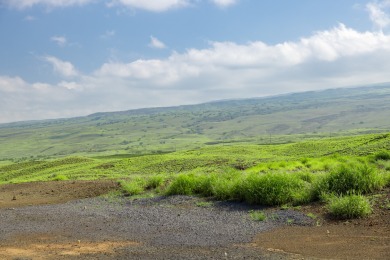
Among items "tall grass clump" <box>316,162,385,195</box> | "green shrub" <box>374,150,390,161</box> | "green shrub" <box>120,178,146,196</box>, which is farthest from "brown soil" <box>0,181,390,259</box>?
"green shrub" <box>374,150,390,161</box>

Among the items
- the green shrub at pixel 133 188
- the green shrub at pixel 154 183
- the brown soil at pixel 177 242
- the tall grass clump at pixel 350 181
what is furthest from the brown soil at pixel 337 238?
the green shrub at pixel 154 183

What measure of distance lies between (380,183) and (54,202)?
53.6 feet

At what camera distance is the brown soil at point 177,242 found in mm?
11500

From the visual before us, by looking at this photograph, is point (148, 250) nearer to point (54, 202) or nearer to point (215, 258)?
point (215, 258)

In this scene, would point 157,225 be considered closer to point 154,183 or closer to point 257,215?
point 257,215

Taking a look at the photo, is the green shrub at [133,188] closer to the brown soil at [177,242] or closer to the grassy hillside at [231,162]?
the brown soil at [177,242]

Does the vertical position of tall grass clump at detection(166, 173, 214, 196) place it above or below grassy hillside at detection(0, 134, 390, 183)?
above

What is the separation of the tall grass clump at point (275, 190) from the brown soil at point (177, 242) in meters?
0.82

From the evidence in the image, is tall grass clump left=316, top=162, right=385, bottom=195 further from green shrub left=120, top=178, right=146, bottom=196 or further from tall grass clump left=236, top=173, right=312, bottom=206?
green shrub left=120, top=178, right=146, bottom=196

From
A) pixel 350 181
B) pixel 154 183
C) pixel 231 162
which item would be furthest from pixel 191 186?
pixel 231 162

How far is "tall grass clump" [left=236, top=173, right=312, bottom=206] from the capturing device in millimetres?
17375

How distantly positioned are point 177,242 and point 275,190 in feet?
19.5

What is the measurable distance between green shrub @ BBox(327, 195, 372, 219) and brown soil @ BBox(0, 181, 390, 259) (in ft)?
0.97

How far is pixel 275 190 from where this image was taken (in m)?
17.6
